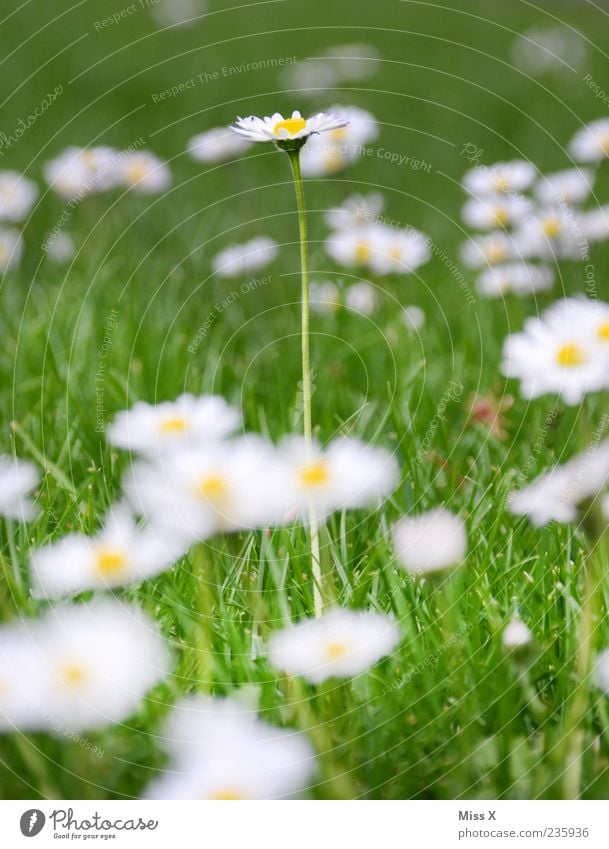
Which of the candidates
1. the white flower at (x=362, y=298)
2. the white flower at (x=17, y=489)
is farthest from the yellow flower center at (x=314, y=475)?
the white flower at (x=362, y=298)

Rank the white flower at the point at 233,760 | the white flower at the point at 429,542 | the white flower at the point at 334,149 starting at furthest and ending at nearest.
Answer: the white flower at the point at 334,149 < the white flower at the point at 429,542 < the white flower at the point at 233,760

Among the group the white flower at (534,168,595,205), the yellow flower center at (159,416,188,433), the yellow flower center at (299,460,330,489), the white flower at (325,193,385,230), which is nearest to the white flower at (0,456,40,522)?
the yellow flower center at (159,416,188,433)

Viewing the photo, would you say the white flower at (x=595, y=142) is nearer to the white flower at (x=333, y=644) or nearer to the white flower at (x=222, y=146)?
the white flower at (x=222, y=146)

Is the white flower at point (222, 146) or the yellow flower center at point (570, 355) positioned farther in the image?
the white flower at point (222, 146)

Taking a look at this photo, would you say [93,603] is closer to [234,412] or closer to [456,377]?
[234,412]

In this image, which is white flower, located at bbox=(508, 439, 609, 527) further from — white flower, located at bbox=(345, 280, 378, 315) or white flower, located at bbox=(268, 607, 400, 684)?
white flower, located at bbox=(345, 280, 378, 315)

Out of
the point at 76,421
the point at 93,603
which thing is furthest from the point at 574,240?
the point at 93,603

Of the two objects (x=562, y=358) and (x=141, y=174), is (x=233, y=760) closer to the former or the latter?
(x=562, y=358)
